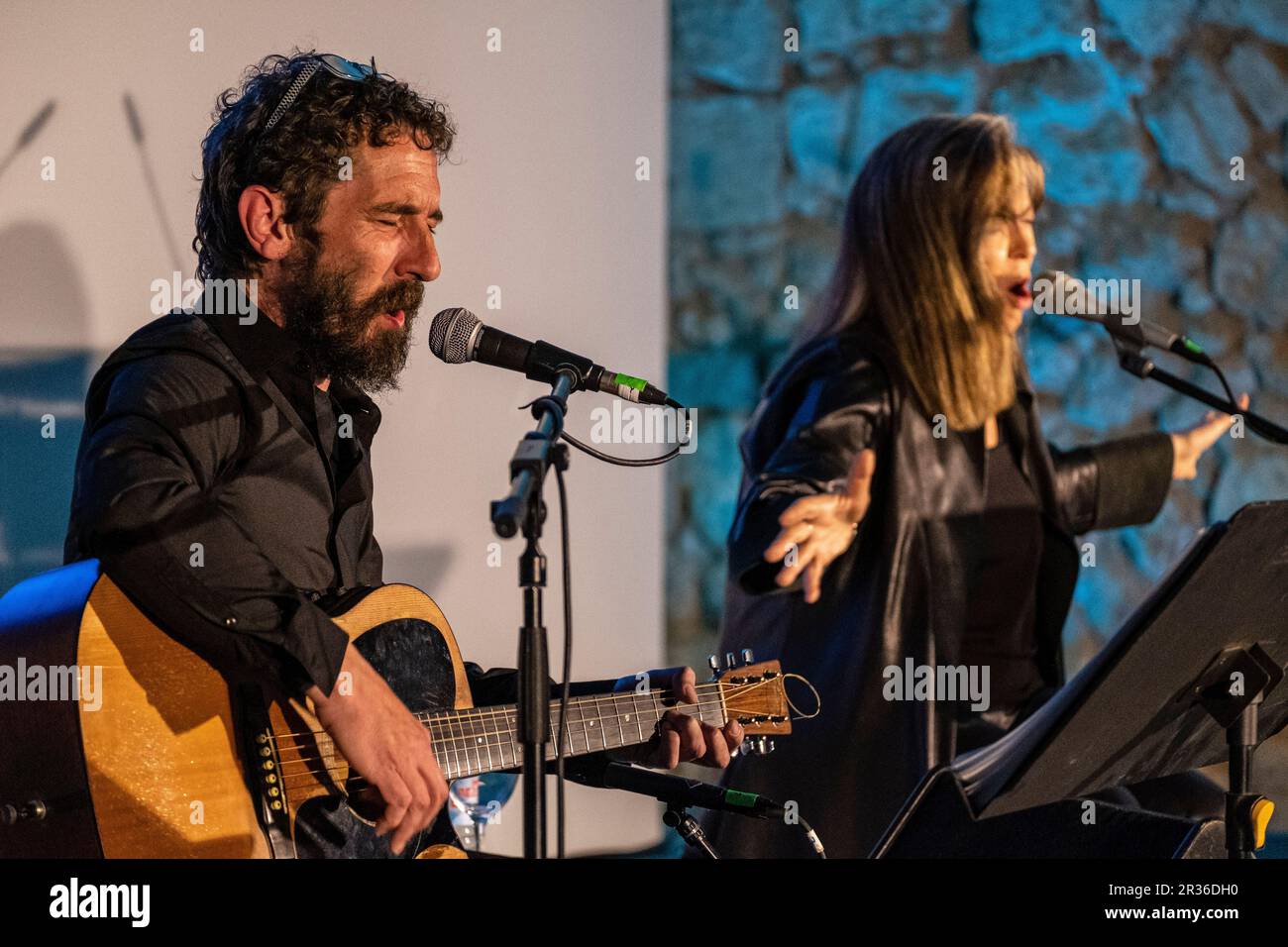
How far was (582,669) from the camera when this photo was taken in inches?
168

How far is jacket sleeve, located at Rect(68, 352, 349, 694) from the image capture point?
210 cm

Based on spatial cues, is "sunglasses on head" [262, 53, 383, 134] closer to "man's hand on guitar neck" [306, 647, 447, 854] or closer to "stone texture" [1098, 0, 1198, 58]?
"man's hand on guitar neck" [306, 647, 447, 854]

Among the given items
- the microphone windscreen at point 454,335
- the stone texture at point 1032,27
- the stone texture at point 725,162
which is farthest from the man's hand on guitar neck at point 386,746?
the stone texture at point 1032,27

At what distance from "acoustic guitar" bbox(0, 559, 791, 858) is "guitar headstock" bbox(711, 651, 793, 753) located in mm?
705

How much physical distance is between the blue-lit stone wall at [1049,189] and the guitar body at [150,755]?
265cm

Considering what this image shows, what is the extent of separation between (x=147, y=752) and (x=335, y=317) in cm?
93

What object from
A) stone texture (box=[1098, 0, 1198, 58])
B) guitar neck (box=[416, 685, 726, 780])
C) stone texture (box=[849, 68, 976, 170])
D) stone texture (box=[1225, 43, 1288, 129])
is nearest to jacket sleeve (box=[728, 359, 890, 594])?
guitar neck (box=[416, 685, 726, 780])

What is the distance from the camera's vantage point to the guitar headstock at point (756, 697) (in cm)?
281

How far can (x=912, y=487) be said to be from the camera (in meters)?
3.42

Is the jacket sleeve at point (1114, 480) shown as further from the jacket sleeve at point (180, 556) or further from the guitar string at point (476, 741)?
the jacket sleeve at point (180, 556)

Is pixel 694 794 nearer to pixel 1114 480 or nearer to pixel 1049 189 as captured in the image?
pixel 1114 480

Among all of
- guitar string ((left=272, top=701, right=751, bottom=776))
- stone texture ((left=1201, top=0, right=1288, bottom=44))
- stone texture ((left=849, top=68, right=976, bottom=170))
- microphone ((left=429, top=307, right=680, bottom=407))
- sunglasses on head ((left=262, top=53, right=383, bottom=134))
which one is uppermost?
stone texture ((left=1201, top=0, right=1288, bottom=44))

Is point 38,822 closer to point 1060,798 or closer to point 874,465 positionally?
point 1060,798

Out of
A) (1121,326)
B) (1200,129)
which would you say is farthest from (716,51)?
(1121,326)
